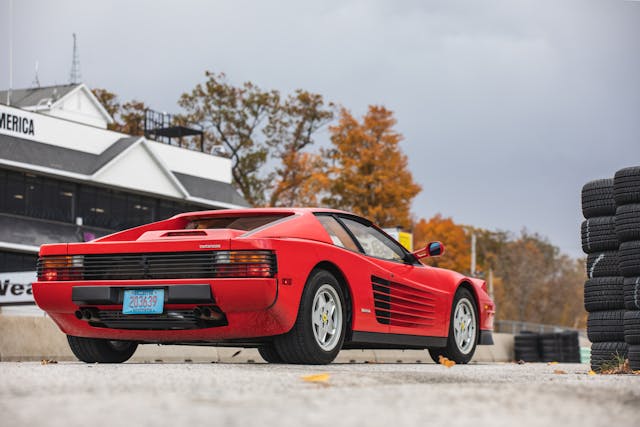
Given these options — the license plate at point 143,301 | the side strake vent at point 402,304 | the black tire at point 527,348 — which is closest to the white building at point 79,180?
the black tire at point 527,348

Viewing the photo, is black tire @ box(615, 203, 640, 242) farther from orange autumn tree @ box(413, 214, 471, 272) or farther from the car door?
orange autumn tree @ box(413, 214, 471, 272)

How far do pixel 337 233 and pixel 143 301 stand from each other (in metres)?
1.83

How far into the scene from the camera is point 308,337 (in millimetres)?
7785

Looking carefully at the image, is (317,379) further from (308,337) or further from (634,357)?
(634,357)

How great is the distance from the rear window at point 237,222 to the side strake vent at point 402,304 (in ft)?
3.35

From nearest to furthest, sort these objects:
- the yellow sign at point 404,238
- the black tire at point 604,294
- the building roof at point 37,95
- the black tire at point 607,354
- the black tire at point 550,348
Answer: the black tire at point 607,354, the black tire at point 604,294, the black tire at point 550,348, the yellow sign at point 404,238, the building roof at point 37,95

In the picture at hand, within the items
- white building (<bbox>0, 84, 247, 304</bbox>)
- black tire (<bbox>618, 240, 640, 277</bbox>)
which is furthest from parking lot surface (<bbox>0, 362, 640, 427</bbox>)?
white building (<bbox>0, 84, 247, 304</bbox>)

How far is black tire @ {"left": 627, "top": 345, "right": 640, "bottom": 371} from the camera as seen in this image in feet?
25.7

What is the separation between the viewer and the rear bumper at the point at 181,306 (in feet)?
24.8

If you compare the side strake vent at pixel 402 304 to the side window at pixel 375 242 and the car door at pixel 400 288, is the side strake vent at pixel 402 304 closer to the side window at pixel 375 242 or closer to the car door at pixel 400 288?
the car door at pixel 400 288

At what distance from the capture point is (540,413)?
13.7 feet

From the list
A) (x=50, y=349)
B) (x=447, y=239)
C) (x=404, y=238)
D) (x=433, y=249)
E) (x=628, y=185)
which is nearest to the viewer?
(x=628, y=185)

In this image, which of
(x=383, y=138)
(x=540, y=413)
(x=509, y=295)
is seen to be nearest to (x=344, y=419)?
(x=540, y=413)

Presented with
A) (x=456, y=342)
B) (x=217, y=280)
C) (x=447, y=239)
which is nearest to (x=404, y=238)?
(x=456, y=342)
